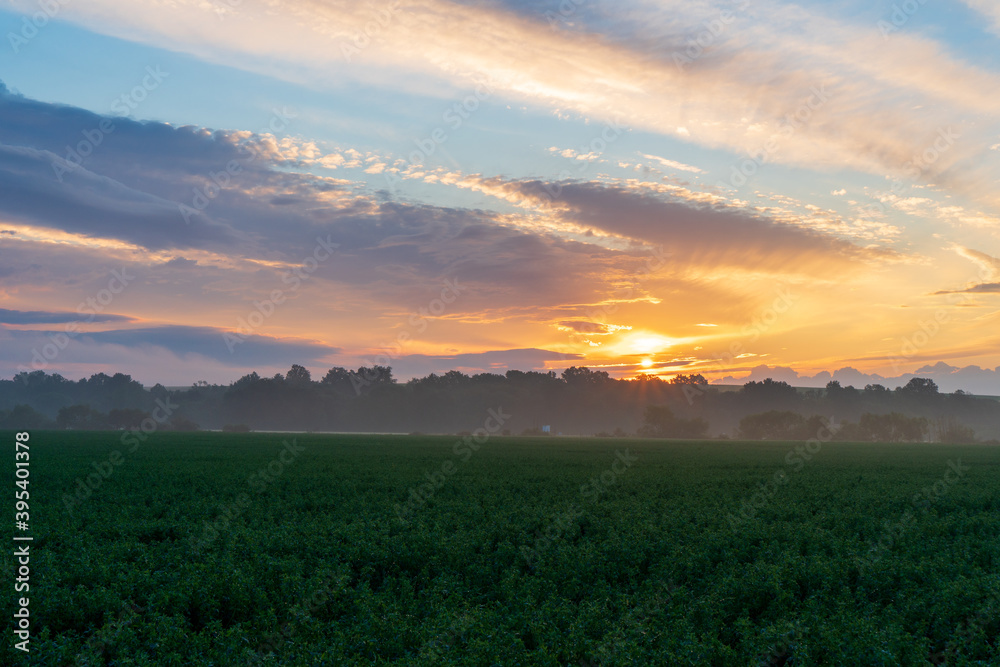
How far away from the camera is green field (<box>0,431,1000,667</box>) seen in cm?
1036

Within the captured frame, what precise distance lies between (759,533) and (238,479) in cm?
2685

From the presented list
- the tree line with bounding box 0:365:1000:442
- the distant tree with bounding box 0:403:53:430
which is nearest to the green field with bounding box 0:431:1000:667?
the tree line with bounding box 0:365:1000:442

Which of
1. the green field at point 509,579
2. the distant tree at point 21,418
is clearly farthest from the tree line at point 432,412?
the green field at point 509,579

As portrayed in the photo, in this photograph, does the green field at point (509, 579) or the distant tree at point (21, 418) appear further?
the distant tree at point (21, 418)

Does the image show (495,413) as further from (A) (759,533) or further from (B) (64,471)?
(A) (759,533)

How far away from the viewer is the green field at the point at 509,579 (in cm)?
1036

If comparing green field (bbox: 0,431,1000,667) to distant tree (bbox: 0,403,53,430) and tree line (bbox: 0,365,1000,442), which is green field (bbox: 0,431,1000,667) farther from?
distant tree (bbox: 0,403,53,430)

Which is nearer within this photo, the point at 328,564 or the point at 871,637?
the point at 871,637

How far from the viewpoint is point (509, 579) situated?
1415 centimetres

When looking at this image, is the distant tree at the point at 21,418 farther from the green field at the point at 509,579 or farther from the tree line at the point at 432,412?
the green field at the point at 509,579

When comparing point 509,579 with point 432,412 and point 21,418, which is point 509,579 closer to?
point 432,412

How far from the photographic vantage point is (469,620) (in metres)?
11.2

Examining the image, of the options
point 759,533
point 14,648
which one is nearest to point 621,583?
point 759,533

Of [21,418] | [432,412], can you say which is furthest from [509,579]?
[21,418]
